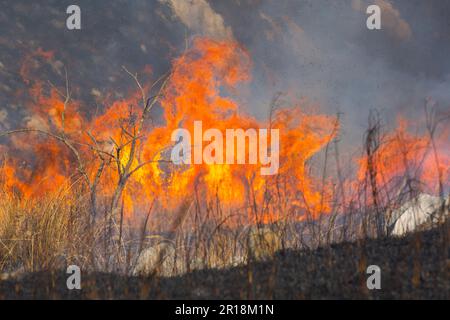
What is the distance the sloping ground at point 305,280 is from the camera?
10.2 feet

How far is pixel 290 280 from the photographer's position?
3.38 metres

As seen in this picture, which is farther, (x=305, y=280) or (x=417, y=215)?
(x=417, y=215)

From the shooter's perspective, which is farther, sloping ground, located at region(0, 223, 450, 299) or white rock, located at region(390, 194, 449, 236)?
white rock, located at region(390, 194, 449, 236)

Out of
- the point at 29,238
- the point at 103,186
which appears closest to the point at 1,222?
the point at 29,238

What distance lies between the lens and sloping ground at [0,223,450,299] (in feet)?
10.2

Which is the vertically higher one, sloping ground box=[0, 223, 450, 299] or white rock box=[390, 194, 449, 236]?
white rock box=[390, 194, 449, 236]

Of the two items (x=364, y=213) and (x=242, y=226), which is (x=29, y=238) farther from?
(x=364, y=213)

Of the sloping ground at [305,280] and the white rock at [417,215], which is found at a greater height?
the white rock at [417,215]

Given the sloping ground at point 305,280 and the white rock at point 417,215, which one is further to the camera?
the white rock at point 417,215

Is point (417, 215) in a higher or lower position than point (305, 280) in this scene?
higher

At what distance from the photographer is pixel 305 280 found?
3352 mm
